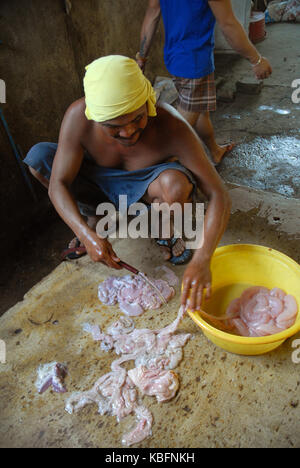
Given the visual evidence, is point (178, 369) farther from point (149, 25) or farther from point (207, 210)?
point (149, 25)

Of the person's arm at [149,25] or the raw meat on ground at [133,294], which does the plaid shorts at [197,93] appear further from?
the raw meat on ground at [133,294]

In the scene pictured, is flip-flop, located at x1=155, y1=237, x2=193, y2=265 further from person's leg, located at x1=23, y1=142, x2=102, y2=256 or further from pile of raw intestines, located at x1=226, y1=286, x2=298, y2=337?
person's leg, located at x1=23, y1=142, x2=102, y2=256

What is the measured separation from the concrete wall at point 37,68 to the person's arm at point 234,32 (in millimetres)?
1286

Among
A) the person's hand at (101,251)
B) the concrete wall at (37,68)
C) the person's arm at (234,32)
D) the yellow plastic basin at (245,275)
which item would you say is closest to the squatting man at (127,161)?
the person's hand at (101,251)

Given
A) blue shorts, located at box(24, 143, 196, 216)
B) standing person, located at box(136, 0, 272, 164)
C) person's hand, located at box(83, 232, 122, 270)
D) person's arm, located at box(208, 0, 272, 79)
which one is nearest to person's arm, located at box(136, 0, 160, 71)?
standing person, located at box(136, 0, 272, 164)

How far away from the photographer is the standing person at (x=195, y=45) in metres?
2.44

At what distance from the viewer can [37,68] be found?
2.65 meters

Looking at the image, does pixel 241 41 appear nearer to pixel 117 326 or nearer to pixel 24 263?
pixel 117 326

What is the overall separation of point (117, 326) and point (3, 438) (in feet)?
2.35

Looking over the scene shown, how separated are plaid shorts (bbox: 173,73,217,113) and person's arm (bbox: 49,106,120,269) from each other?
1.42 meters

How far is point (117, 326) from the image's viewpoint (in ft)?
5.95

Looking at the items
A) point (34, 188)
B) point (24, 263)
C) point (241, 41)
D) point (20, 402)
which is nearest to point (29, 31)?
point (34, 188)

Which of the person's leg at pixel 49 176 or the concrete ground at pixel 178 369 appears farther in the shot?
the person's leg at pixel 49 176

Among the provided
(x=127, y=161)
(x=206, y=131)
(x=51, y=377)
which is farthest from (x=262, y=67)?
(x=51, y=377)
